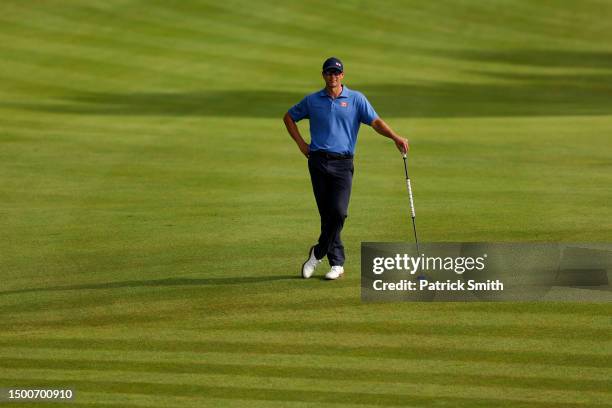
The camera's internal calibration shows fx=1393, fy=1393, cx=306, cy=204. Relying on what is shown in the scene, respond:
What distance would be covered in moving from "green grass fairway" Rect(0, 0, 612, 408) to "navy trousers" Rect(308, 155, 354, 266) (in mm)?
479

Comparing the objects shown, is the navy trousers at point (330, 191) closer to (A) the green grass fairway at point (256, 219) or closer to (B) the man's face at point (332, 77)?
(A) the green grass fairway at point (256, 219)

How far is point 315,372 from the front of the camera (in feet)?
35.9

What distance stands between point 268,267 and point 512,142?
12060 mm

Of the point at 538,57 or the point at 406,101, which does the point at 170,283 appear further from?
the point at 538,57

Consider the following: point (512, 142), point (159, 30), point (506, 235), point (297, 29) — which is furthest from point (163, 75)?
point (506, 235)

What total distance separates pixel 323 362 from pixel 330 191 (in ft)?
10.4

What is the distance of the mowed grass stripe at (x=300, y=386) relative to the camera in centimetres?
1024

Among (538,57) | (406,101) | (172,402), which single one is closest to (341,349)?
(172,402)

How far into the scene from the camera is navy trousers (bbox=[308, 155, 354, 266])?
45.9 ft

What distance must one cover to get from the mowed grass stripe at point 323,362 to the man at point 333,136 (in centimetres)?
283

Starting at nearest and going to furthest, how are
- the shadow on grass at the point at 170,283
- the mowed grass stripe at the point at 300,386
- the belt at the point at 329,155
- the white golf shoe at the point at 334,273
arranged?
the mowed grass stripe at the point at 300,386 → the belt at the point at 329,155 → the shadow on grass at the point at 170,283 → the white golf shoe at the point at 334,273

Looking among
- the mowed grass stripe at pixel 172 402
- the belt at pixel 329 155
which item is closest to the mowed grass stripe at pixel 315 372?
the mowed grass stripe at pixel 172 402

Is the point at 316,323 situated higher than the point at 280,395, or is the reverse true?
the point at 316,323

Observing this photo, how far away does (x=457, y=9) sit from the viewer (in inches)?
2227
